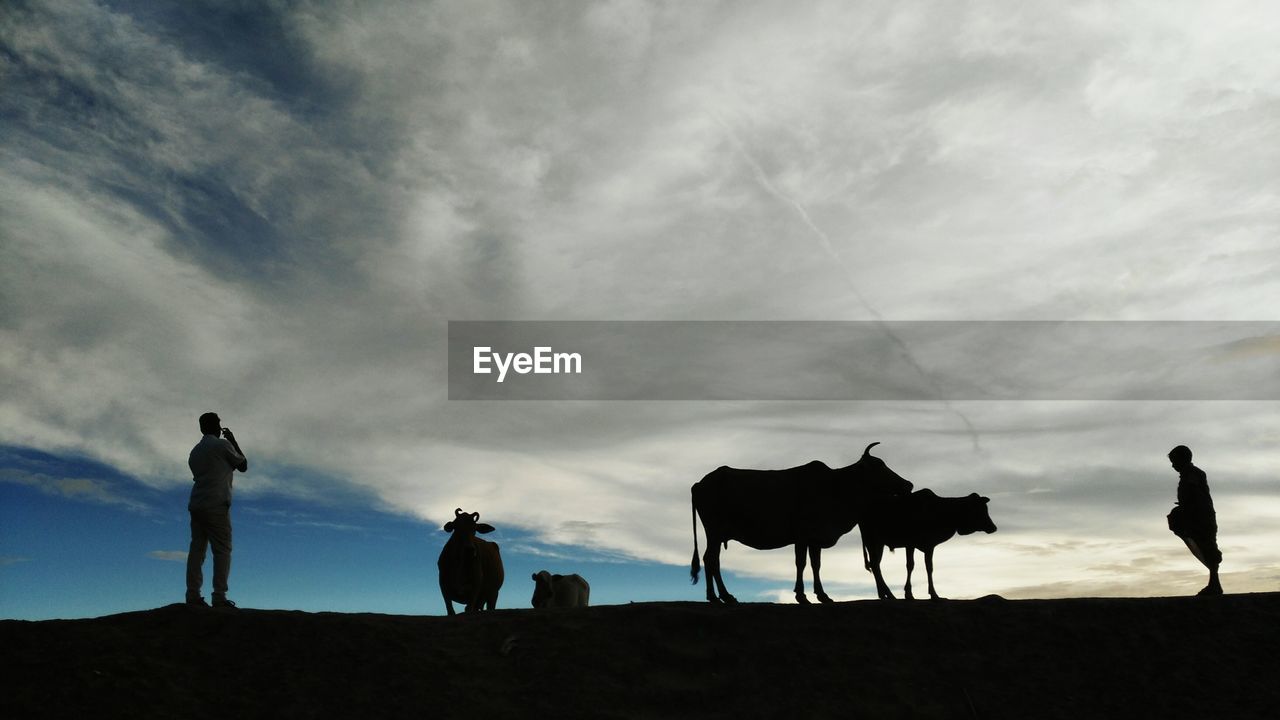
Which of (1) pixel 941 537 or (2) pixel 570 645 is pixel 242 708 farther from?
(1) pixel 941 537

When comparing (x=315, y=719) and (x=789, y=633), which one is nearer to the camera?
(x=315, y=719)

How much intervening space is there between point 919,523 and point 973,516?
1402 millimetres

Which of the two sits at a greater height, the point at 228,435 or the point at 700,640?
the point at 228,435

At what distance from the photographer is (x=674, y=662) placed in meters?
11.6

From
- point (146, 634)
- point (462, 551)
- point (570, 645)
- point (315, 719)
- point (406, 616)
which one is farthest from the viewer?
point (462, 551)

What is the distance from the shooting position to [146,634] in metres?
10.7

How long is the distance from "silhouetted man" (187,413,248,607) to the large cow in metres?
7.71

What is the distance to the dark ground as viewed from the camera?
10070 mm

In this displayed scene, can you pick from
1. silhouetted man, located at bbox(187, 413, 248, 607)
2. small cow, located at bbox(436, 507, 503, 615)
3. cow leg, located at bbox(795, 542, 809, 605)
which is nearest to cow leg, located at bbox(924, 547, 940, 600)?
cow leg, located at bbox(795, 542, 809, 605)

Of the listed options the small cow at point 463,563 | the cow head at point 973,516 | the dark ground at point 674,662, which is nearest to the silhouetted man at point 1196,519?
the dark ground at point 674,662

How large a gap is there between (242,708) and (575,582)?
13909 millimetres

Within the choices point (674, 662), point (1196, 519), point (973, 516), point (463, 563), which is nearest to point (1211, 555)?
point (1196, 519)

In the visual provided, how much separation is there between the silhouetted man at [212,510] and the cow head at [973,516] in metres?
12.9

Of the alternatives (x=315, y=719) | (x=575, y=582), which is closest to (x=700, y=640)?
(x=315, y=719)
